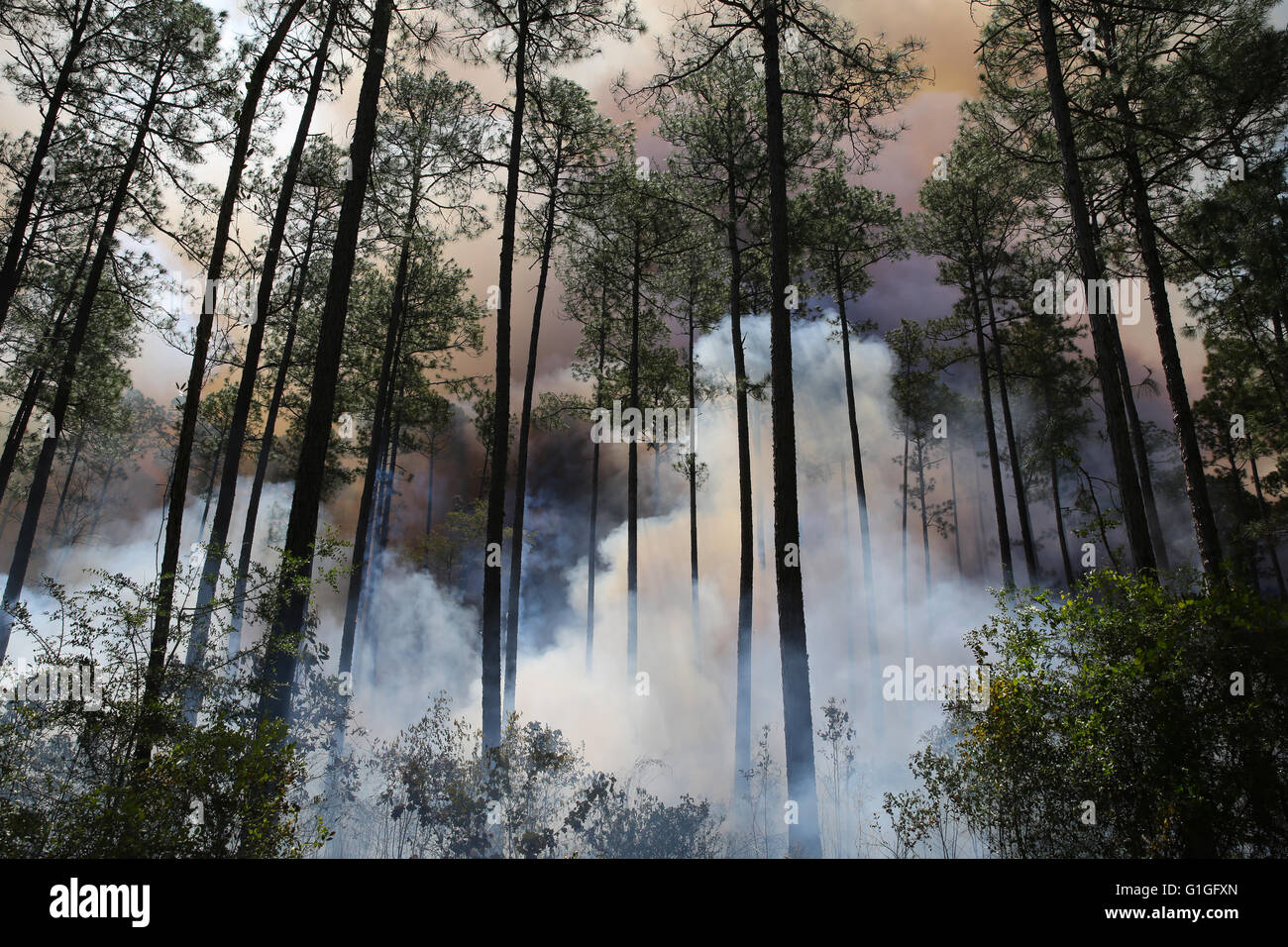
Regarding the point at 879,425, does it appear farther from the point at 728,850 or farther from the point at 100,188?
the point at 100,188

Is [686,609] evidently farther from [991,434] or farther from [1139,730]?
[1139,730]

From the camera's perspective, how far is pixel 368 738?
1443 cm

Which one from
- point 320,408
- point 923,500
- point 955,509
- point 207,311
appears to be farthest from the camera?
point 955,509

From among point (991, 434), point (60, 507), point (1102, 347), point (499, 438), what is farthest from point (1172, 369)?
point (60, 507)

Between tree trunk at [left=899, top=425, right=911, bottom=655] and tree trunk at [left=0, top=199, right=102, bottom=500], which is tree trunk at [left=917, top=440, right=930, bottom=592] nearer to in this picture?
tree trunk at [left=899, top=425, right=911, bottom=655]

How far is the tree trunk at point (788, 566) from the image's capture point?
26.7ft

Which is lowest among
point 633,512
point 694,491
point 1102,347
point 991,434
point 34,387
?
point 1102,347

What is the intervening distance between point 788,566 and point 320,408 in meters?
6.59

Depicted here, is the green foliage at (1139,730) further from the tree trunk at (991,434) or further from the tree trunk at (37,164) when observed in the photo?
the tree trunk at (37,164)

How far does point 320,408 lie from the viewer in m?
8.14

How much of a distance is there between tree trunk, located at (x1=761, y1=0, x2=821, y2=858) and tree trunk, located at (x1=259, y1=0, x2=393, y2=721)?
5.87 meters

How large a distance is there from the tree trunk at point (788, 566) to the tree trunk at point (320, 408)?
5869 millimetres

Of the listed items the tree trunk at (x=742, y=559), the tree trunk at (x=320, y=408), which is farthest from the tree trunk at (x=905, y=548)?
the tree trunk at (x=320, y=408)

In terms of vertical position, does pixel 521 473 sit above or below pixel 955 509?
below
